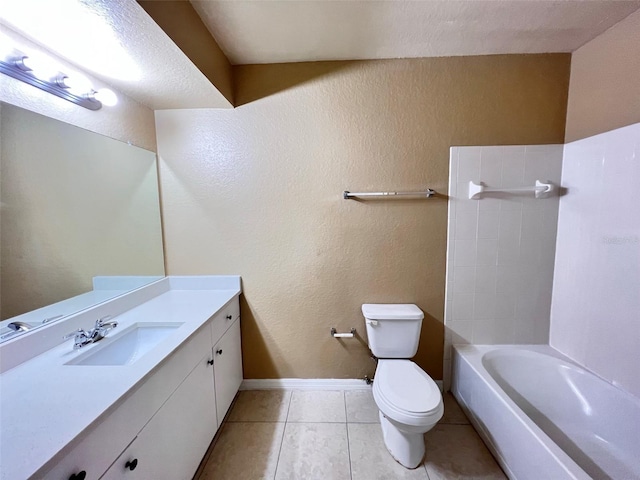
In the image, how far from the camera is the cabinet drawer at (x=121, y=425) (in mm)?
655

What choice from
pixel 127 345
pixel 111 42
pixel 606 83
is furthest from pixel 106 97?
pixel 606 83

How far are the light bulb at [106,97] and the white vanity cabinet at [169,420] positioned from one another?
1348 mm

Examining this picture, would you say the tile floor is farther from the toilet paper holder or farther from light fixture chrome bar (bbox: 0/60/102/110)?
light fixture chrome bar (bbox: 0/60/102/110)

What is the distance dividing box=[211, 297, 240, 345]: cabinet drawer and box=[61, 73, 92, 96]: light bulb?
4.47 feet

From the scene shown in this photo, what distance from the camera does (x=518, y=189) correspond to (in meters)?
1.67

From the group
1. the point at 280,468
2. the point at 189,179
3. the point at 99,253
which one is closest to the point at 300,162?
the point at 189,179

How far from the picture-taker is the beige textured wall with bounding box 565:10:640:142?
1289 mm

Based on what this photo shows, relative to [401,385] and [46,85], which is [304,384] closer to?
[401,385]

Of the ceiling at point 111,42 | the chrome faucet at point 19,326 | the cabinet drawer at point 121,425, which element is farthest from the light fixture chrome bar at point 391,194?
the chrome faucet at point 19,326

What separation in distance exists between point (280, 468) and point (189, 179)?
189 cm

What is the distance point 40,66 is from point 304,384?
7.65ft

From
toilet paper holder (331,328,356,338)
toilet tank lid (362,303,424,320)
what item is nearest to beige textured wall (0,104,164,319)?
toilet paper holder (331,328,356,338)

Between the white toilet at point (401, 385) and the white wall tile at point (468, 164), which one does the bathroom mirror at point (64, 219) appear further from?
the white wall tile at point (468, 164)

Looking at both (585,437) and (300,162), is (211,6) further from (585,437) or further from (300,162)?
(585,437)
